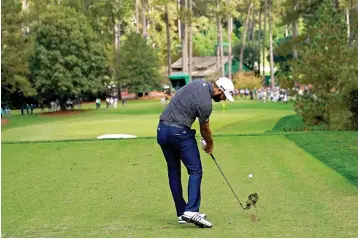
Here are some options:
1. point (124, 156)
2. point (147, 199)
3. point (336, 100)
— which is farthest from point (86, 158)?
point (336, 100)

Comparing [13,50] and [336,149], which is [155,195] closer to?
[336,149]

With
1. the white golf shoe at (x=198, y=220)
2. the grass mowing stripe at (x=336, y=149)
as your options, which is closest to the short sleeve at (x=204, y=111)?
the white golf shoe at (x=198, y=220)

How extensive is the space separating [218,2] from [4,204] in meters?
90.3

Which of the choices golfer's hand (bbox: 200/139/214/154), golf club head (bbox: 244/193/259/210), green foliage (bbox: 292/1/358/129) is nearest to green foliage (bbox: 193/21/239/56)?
green foliage (bbox: 292/1/358/129)

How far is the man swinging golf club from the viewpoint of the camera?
377 inches

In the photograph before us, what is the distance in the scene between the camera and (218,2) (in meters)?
100

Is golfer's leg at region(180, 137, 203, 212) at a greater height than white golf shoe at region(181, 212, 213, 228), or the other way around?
golfer's leg at region(180, 137, 203, 212)

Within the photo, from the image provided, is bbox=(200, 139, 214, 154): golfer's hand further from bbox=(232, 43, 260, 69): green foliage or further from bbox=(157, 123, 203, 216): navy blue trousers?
bbox=(232, 43, 260, 69): green foliage

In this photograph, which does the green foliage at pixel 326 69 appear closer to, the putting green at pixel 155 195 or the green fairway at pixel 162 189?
the green fairway at pixel 162 189

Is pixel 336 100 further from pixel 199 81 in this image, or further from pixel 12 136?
pixel 199 81

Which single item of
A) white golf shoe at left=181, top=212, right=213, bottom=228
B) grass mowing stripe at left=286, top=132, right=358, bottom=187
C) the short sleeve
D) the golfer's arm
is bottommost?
grass mowing stripe at left=286, top=132, right=358, bottom=187

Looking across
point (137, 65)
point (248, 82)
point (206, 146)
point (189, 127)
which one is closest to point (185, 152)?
point (189, 127)

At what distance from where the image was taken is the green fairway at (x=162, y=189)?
30.7ft

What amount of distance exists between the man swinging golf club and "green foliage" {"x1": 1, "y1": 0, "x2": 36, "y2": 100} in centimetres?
5036
